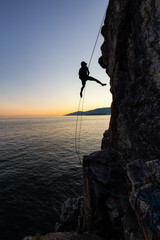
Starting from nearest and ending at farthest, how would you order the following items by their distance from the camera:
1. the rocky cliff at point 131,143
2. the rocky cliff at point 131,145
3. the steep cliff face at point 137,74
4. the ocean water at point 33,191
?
1. the rocky cliff at point 131,145
2. the rocky cliff at point 131,143
3. the steep cliff face at point 137,74
4. the ocean water at point 33,191

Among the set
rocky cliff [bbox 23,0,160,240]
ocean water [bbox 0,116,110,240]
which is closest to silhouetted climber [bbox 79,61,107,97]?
rocky cliff [bbox 23,0,160,240]

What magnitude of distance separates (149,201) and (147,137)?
12.5 feet

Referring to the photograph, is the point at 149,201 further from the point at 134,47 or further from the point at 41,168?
the point at 41,168

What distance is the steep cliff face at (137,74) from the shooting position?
19.7 ft

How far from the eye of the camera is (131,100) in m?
7.89

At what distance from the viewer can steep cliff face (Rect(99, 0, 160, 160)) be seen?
599 centimetres

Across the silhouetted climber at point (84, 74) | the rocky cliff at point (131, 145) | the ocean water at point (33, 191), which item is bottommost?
the ocean water at point (33, 191)

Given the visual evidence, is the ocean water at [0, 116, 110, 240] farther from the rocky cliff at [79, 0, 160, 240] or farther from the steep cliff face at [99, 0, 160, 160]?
the steep cliff face at [99, 0, 160, 160]

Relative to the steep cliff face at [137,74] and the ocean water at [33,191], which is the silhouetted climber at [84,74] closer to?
the steep cliff face at [137,74]

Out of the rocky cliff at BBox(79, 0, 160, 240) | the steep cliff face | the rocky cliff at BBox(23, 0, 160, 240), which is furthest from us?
the steep cliff face

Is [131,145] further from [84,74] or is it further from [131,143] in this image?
[84,74]

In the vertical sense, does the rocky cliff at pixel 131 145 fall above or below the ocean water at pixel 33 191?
above

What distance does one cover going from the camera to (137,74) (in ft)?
23.8

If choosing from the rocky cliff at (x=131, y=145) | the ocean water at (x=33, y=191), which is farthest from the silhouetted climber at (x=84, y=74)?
the ocean water at (x=33, y=191)
